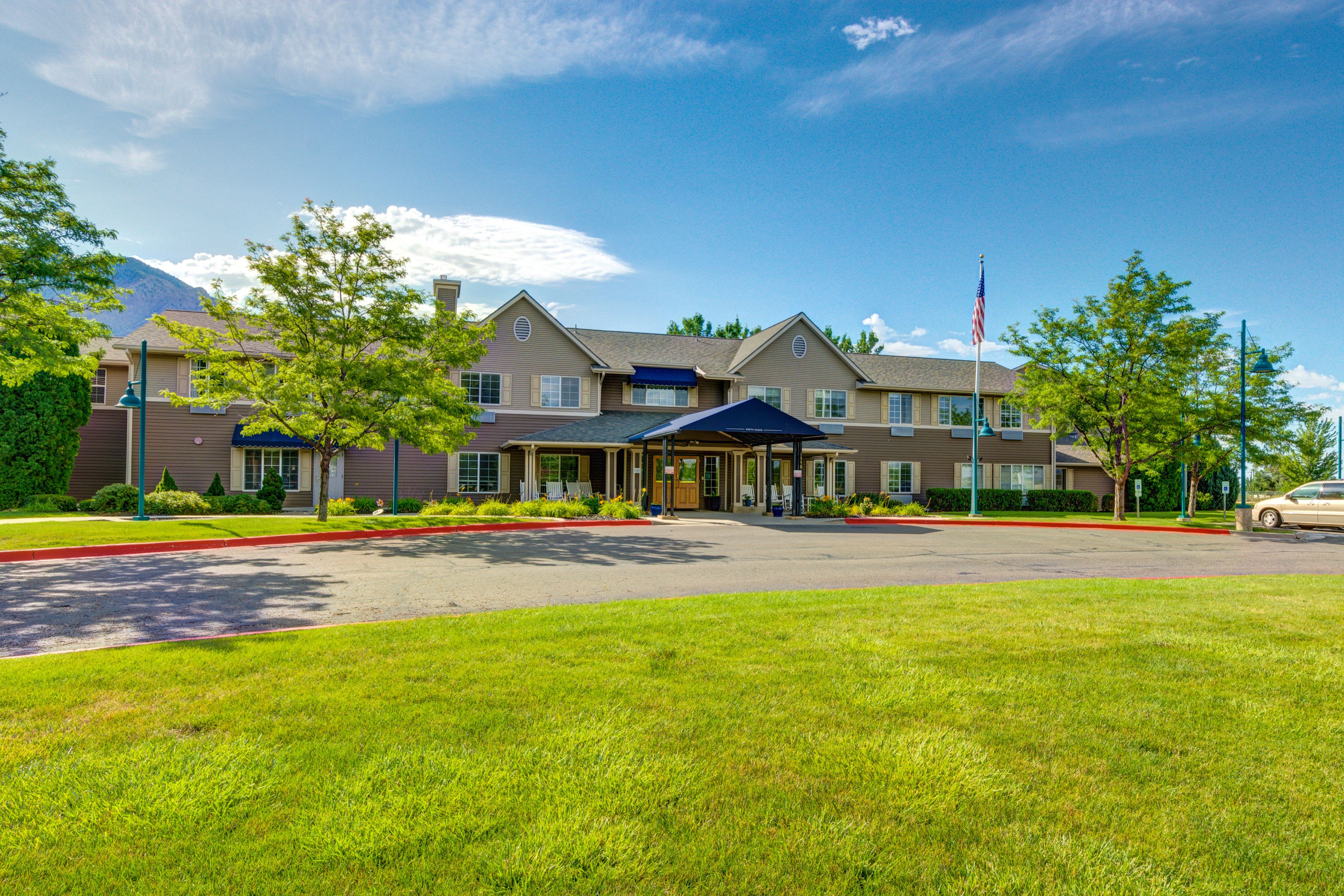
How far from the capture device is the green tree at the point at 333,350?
1842 centimetres

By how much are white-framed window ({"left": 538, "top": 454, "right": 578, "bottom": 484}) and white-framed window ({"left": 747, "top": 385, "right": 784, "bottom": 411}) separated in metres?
6.24

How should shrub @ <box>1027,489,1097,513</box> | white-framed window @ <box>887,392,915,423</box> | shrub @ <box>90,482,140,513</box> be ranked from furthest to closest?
shrub @ <box>1027,489,1097,513</box>, white-framed window @ <box>887,392,915,423</box>, shrub @ <box>90,482,140,513</box>

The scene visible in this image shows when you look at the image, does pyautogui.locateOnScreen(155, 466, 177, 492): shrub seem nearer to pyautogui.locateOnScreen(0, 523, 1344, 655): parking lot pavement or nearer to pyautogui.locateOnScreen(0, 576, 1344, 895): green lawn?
pyautogui.locateOnScreen(0, 523, 1344, 655): parking lot pavement

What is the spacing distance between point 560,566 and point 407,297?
11085mm

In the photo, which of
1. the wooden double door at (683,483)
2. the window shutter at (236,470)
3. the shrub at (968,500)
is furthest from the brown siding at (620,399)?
the window shutter at (236,470)

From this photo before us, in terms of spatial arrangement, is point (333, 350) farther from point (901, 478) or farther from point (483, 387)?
point (901, 478)

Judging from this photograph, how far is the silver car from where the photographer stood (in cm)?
2266

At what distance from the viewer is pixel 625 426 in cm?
2891

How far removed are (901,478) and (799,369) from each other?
7470 mm

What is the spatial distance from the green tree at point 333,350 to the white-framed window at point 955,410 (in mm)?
25028

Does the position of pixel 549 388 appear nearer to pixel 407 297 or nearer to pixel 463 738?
pixel 407 297

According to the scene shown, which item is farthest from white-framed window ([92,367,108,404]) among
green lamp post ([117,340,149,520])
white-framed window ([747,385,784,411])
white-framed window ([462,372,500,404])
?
white-framed window ([747,385,784,411])

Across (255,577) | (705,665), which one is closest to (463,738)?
(705,665)

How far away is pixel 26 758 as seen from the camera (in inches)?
144
